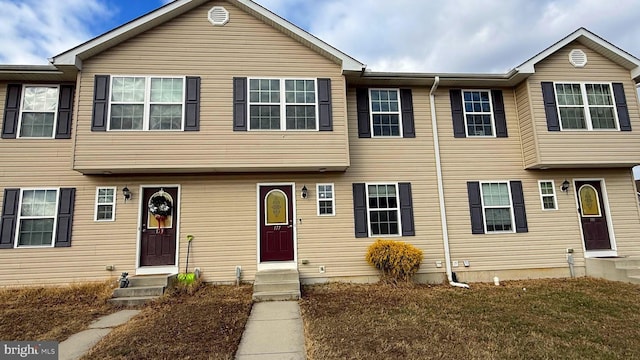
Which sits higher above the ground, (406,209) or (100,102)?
(100,102)

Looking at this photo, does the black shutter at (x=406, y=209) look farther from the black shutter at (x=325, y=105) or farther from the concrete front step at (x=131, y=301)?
the concrete front step at (x=131, y=301)

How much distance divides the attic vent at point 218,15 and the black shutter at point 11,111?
4717mm

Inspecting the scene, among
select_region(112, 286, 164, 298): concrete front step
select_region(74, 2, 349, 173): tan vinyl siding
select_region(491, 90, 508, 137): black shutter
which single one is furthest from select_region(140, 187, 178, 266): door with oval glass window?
select_region(491, 90, 508, 137): black shutter

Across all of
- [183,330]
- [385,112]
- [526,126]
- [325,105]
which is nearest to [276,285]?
[183,330]

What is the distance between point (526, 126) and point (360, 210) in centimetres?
489

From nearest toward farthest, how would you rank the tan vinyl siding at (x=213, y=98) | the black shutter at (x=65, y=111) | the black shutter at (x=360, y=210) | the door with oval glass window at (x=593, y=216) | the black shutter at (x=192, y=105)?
1. the tan vinyl siding at (x=213, y=98)
2. the black shutter at (x=192, y=105)
3. the black shutter at (x=65, y=111)
4. the black shutter at (x=360, y=210)
5. the door with oval glass window at (x=593, y=216)

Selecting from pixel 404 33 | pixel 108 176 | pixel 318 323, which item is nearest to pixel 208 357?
pixel 318 323

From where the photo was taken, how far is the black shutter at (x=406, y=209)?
782 cm

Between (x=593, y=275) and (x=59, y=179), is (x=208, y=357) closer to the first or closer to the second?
(x=59, y=179)

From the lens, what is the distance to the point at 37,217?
7.03 m

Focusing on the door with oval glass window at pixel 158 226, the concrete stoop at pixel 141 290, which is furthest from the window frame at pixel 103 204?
the concrete stoop at pixel 141 290

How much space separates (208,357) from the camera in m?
3.53

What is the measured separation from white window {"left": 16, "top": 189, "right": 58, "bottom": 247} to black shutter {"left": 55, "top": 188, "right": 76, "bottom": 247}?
13 centimetres

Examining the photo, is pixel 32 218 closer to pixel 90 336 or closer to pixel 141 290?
pixel 141 290
